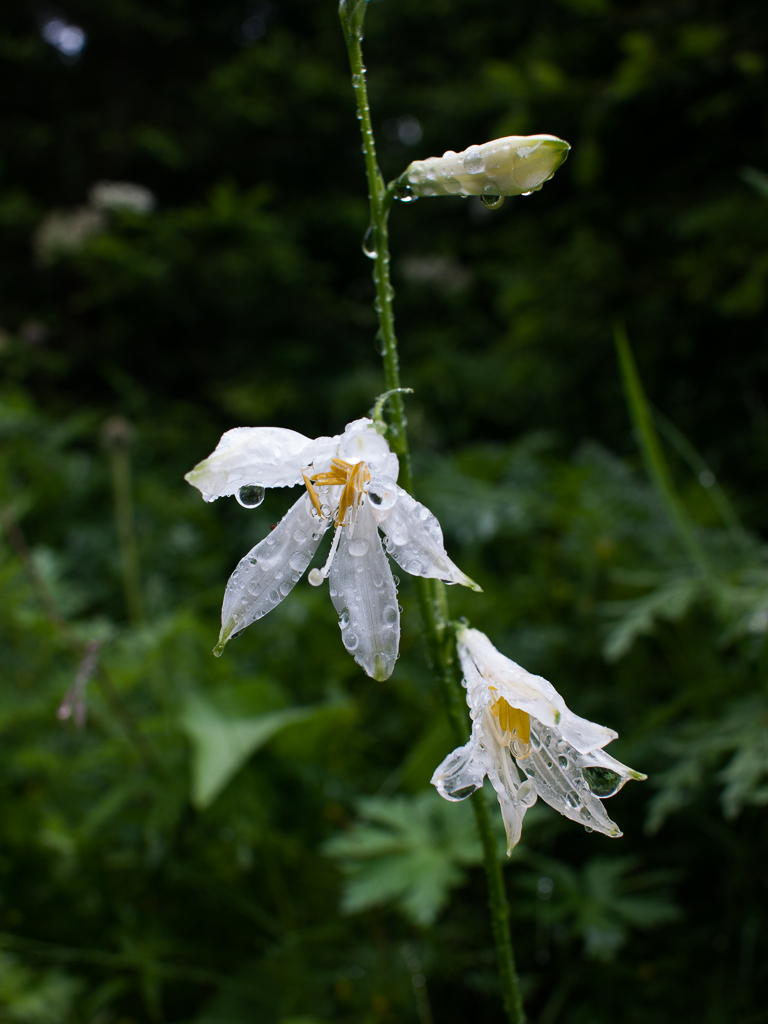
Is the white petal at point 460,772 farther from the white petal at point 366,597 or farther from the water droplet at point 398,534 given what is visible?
the water droplet at point 398,534

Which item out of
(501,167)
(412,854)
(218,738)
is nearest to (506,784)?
(501,167)

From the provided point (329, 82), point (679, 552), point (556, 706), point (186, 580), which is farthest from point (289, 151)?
point (556, 706)

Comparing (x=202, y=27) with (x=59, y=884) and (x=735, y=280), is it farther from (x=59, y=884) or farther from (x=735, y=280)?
(x=59, y=884)

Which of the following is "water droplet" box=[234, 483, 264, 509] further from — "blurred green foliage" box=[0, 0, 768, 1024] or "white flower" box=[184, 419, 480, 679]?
"blurred green foliage" box=[0, 0, 768, 1024]

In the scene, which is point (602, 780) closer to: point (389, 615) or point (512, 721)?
point (512, 721)

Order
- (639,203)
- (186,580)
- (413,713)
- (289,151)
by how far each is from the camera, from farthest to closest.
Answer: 1. (289,151)
2. (186,580)
3. (639,203)
4. (413,713)

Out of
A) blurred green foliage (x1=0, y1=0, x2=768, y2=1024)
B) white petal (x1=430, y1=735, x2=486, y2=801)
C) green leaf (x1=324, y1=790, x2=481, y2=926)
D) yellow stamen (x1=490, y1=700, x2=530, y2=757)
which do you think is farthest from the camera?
blurred green foliage (x1=0, y1=0, x2=768, y2=1024)

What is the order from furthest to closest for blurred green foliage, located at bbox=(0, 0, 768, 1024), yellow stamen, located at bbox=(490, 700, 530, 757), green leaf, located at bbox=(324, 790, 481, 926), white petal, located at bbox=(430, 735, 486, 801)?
blurred green foliage, located at bbox=(0, 0, 768, 1024) → green leaf, located at bbox=(324, 790, 481, 926) → yellow stamen, located at bbox=(490, 700, 530, 757) → white petal, located at bbox=(430, 735, 486, 801)

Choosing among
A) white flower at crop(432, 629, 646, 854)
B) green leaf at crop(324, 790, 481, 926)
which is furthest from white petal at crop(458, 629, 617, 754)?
green leaf at crop(324, 790, 481, 926)
